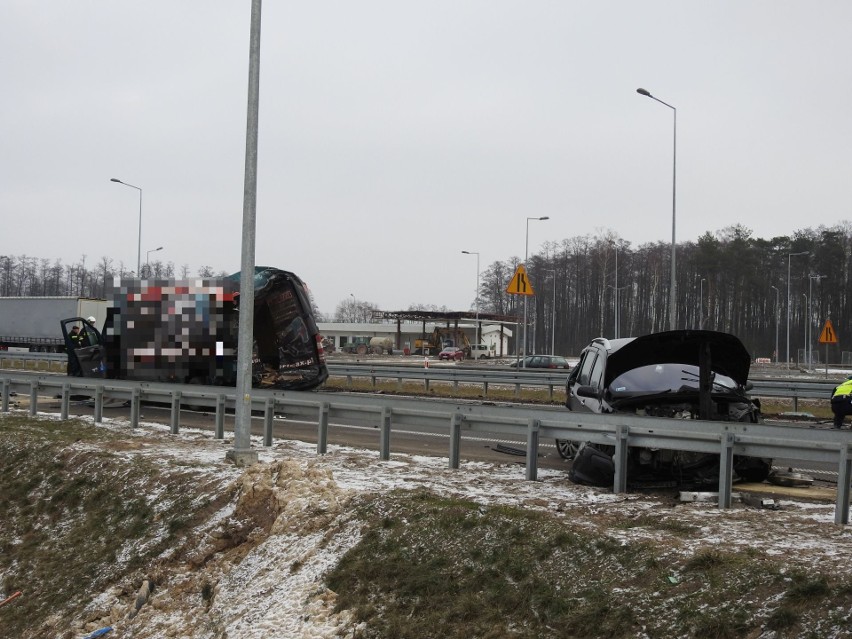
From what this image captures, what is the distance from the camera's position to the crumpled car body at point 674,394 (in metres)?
9.14

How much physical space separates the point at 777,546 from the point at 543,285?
373 feet

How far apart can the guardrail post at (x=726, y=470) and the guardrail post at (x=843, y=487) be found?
0.94 metres

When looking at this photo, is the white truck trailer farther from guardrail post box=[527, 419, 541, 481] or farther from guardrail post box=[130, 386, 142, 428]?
guardrail post box=[527, 419, 541, 481]

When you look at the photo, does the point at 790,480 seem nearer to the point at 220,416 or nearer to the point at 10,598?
the point at 10,598

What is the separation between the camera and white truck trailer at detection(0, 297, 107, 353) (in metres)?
55.9

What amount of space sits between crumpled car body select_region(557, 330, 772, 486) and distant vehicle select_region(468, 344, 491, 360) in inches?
2554

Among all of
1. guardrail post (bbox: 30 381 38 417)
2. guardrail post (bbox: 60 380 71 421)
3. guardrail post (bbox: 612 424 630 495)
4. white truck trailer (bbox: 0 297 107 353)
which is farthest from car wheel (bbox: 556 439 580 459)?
white truck trailer (bbox: 0 297 107 353)

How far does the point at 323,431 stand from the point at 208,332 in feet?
19.1

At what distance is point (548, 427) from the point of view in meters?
9.90

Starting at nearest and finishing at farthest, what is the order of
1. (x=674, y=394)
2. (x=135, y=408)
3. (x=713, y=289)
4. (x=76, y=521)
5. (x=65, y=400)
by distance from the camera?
1. (x=674, y=394)
2. (x=76, y=521)
3. (x=135, y=408)
4. (x=65, y=400)
5. (x=713, y=289)

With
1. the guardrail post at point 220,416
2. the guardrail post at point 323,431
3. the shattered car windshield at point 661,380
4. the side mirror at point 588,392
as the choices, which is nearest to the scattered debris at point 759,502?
the shattered car windshield at point 661,380

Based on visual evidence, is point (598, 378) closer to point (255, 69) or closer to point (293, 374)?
point (255, 69)

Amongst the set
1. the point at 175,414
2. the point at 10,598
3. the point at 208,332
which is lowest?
the point at 10,598

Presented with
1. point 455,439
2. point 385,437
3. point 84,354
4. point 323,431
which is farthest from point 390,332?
point 455,439
